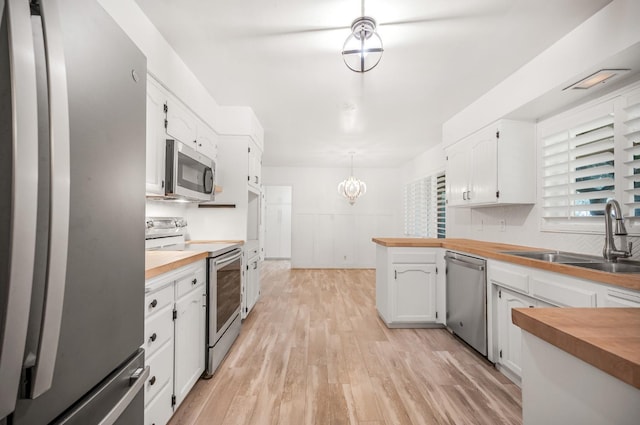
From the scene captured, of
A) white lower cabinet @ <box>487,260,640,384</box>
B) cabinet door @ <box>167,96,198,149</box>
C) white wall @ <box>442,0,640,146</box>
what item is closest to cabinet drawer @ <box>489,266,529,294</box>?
white lower cabinet @ <box>487,260,640,384</box>

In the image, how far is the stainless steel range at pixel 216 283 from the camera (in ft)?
6.95

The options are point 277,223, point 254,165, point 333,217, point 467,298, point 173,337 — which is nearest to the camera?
point 173,337

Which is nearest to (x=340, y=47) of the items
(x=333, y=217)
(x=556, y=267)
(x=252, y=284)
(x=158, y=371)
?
(x=556, y=267)

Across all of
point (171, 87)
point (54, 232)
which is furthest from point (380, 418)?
point (171, 87)

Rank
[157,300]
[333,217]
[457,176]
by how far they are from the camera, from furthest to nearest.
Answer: [333,217] < [457,176] < [157,300]

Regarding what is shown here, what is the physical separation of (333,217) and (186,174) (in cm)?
480

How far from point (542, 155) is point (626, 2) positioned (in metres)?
1.26

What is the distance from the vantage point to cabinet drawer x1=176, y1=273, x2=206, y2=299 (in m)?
1.69

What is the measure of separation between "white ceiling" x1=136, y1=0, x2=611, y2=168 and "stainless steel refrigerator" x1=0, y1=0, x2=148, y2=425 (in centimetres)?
126

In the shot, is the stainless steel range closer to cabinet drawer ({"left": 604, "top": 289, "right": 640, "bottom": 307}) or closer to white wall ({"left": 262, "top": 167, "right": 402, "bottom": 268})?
cabinet drawer ({"left": 604, "top": 289, "right": 640, "bottom": 307})

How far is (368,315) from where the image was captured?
352 centimetres

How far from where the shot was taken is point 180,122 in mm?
2447

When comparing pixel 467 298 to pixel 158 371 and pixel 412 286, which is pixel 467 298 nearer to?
pixel 412 286

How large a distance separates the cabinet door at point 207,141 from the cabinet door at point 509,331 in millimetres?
2934
